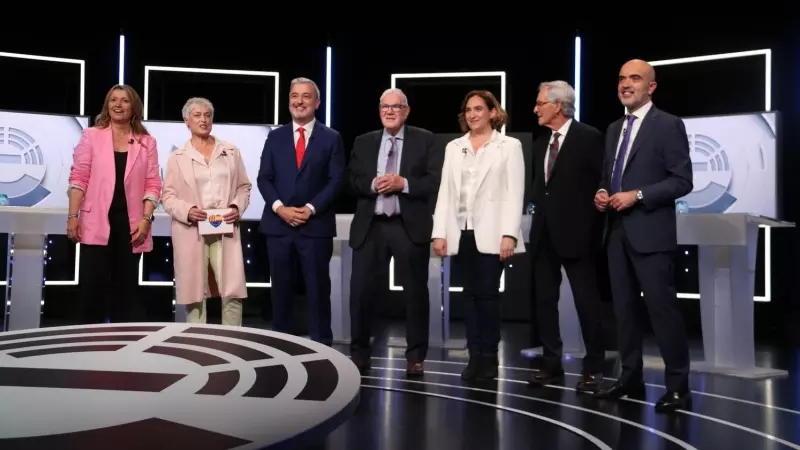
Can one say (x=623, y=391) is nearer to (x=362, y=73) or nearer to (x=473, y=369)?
(x=473, y=369)

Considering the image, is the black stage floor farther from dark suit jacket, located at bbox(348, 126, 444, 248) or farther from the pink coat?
the pink coat

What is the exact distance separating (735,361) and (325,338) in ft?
7.40

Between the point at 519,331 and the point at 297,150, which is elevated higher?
the point at 297,150

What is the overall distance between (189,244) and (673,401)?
7.77 ft

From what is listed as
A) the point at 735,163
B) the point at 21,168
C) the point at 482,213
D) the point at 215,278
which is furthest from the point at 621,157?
the point at 21,168

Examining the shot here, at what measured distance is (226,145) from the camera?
4.06 m

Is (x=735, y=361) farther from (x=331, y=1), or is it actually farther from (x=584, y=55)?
(x=331, y=1)

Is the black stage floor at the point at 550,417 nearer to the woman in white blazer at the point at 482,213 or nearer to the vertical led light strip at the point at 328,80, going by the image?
the woman in white blazer at the point at 482,213

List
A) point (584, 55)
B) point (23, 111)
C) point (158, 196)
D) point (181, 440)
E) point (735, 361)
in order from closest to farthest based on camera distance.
Result: point (181, 440)
point (158, 196)
point (735, 361)
point (23, 111)
point (584, 55)

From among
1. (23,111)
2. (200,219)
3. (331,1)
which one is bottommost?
(200,219)

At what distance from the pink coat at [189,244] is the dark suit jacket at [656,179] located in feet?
6.27

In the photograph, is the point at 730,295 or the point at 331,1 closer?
the point at 730,295

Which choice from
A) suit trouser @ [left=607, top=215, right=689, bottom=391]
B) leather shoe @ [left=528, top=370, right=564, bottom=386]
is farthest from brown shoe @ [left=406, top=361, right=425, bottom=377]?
suit trouser @ [left=607, top=215, right=689, bottom=391]

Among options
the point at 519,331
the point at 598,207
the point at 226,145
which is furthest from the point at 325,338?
the point at 519,331
